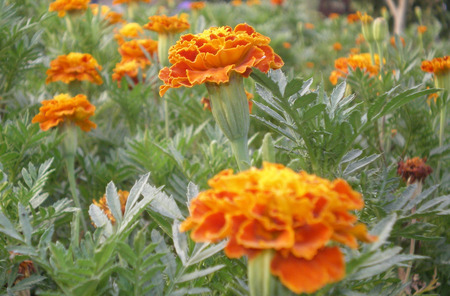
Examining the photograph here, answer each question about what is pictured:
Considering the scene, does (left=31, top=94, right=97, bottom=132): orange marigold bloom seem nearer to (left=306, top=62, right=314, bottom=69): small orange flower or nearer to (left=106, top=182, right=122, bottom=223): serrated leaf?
(left=106, top=182, right=122, bottom=223): serrated leaf

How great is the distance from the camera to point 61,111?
1.04 m

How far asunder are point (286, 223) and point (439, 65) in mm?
742

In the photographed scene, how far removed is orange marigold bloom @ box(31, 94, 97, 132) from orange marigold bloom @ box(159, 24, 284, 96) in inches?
17.4

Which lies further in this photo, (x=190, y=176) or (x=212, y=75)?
(x=190, y=176)

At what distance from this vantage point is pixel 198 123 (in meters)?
1.42

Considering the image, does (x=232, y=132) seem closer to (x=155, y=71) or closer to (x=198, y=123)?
(x=198, y=123)

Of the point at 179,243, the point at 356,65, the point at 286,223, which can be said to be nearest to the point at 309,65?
the point at 356,65

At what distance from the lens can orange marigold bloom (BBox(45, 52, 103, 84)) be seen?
4.25 feet

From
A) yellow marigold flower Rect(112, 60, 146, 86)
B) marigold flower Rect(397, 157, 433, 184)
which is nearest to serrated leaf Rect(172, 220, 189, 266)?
marigold flower Rect(397, 157, 433, 184)

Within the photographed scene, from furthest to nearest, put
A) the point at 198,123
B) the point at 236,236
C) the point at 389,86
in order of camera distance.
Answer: the point at 198,123
the point at 389,86
the point at 236,236

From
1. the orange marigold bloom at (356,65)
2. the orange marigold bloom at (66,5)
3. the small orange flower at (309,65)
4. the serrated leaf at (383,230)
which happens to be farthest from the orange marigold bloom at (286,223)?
the small orange flower at (309,65)

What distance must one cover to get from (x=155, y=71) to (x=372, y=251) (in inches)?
46.8

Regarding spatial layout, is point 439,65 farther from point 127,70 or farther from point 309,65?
point 309,65

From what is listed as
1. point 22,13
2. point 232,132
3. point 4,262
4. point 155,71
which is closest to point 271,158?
point 232,132
